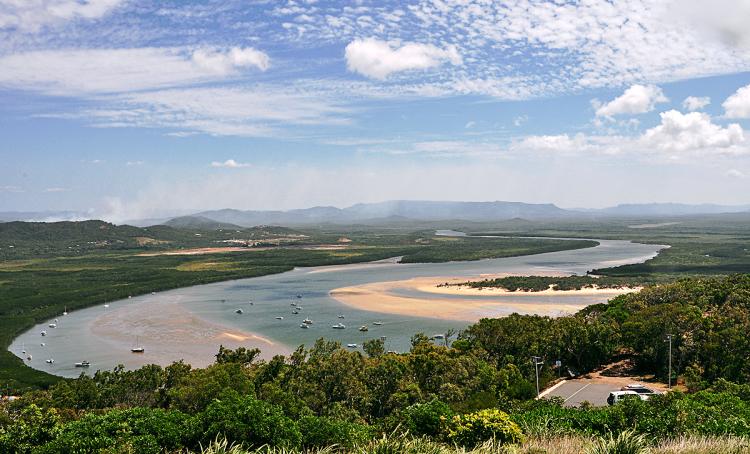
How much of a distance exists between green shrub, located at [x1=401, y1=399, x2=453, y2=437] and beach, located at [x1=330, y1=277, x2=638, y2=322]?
139 ft

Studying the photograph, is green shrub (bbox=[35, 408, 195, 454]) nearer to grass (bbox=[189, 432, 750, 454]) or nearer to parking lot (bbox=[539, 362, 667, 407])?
grass (bbox=[189, 432, 750, 454])

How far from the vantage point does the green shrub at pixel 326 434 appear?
16.7 meters

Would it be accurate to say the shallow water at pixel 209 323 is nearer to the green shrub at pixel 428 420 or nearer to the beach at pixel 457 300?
the beach at pixel 457 300

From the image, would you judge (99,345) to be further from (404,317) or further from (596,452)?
(596,452)

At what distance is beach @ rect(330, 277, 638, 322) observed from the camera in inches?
2569

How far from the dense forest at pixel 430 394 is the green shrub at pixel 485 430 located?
38 mm

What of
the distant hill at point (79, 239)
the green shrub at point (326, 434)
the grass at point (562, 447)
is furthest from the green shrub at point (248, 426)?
the distant hill at point (79, 239)

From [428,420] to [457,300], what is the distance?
2220 inches

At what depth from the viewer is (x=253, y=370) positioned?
3164cm

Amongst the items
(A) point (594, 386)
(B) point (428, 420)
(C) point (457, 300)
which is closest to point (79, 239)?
(C) point (457, 300)

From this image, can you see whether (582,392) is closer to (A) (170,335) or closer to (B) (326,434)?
(B) (326,434)

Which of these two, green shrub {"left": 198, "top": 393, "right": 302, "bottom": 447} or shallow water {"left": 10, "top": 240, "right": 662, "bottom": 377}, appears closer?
green shrub {"left": 198, "top": 393, "right": 302, "bottom": 447}

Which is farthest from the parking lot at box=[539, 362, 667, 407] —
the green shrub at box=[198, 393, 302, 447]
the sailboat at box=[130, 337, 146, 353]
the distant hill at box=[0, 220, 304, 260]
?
the distant hill at box=[0, 220, 304, 260]

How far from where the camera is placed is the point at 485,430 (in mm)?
15055
